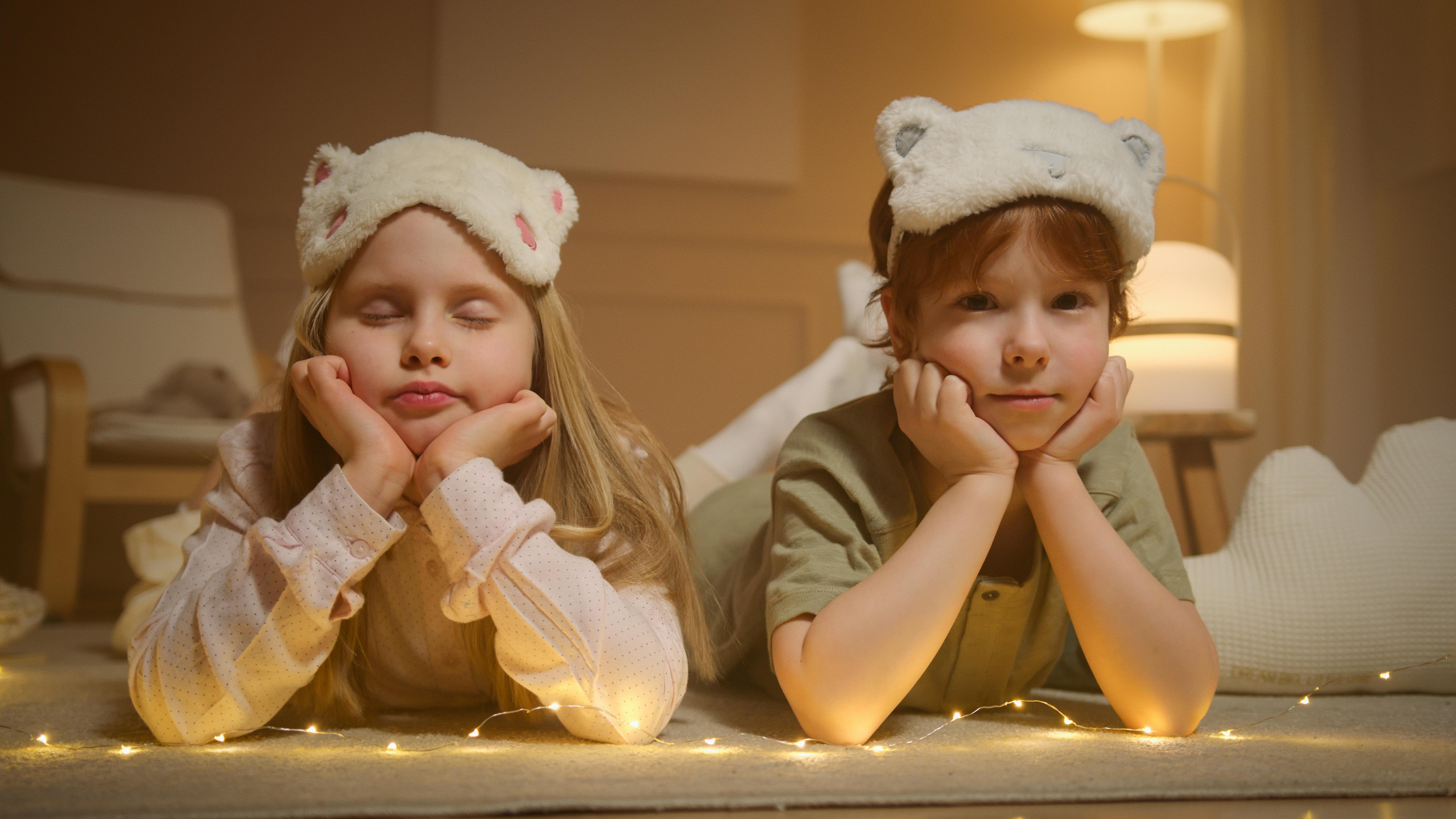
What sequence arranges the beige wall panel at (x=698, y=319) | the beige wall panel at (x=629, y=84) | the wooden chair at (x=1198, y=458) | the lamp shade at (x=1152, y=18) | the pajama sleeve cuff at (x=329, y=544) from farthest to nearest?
the beige wall panel at (x=698, y=319) < the beige wall panel at (x=629, y=84) < the lamp shade at (x=1152, y=18) < the wooden chair at (x=1198, y=458) < the pajama sleeve cuff at (x=329, y=544)

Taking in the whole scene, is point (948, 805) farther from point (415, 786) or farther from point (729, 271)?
point (729, 271)

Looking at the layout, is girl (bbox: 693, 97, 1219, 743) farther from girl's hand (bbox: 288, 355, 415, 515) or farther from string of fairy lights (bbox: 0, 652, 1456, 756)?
girl's hand (bbox: 288, 355, 415, 515)

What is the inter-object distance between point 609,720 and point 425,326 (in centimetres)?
34

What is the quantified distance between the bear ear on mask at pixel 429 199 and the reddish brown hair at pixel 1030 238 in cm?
32

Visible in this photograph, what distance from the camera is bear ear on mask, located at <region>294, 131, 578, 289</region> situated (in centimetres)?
87

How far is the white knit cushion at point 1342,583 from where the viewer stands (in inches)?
43.5

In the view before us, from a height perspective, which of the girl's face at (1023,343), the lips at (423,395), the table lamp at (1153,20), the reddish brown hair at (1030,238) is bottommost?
the lips at (423,395)

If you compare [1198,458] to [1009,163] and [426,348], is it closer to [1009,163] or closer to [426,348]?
[1009,163]

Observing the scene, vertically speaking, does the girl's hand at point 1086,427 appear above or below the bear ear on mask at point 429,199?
below

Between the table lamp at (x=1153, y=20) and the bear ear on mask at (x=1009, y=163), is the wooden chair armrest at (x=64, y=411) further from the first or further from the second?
the table lamp at (x=1153, y=20)

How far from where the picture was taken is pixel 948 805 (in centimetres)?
68

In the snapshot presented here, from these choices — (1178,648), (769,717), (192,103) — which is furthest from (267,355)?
(1178,648)

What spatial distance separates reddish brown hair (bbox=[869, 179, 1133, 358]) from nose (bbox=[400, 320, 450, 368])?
39 centimetres

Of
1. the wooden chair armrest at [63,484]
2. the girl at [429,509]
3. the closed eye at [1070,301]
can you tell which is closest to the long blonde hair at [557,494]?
the girl at [429,509]
